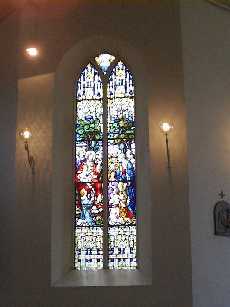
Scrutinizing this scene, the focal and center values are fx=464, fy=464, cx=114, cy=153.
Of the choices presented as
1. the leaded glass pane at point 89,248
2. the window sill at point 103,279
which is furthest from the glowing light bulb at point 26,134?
the window sill at point 103,279

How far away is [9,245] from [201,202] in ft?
8.88

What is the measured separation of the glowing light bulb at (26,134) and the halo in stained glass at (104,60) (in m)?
1.60

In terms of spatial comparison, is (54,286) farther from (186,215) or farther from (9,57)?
(9,57)

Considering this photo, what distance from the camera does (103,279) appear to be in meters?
6.36

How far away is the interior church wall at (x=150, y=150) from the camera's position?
6117 mm

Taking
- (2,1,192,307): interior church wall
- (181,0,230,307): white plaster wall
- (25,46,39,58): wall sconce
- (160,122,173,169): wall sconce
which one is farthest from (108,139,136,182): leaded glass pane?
(25,46,39,58): wall sconce

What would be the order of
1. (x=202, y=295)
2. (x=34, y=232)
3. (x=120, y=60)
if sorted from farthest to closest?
(x=120, y=60) < (x=34, y=232) < (x=202, y=295)

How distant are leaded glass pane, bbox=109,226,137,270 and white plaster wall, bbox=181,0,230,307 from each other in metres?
0.95

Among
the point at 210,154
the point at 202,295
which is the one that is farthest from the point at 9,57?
the point at 202,295

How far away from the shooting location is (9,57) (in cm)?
702

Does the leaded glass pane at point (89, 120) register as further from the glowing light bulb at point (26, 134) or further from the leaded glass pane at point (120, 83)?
the glowing light bulb at point (26, 134)

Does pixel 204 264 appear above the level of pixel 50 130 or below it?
below

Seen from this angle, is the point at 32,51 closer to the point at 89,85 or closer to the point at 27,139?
the point at 89,85
